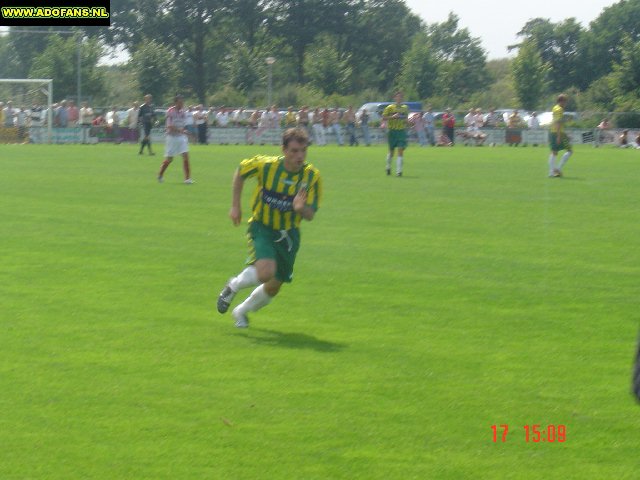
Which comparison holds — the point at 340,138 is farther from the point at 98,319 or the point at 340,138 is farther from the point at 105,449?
the point at 105,449

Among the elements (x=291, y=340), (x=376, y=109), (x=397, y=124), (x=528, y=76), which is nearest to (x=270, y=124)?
(x=376, y=109)

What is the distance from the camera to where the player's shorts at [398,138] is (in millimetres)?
29938

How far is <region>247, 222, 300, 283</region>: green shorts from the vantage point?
9719mm

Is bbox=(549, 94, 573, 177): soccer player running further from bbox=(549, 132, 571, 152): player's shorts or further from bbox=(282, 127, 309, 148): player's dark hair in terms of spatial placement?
bbox=(282, 127, 309, 148): player's dark hair

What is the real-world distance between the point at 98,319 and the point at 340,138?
4368 centimetres

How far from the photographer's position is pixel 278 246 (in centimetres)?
976

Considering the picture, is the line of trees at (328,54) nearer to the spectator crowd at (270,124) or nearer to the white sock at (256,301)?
the spectator crowd at (270,124)

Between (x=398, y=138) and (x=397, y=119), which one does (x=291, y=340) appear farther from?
(x=397, y=119)

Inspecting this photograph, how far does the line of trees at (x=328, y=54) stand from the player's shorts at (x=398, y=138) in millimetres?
45898

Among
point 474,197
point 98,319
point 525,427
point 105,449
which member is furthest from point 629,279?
point 474,197

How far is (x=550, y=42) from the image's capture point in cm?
11756

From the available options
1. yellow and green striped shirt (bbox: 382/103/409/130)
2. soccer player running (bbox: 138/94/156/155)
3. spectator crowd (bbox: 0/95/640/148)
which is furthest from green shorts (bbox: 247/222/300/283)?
spectator crowd (bbox: 0/95/640/148)
